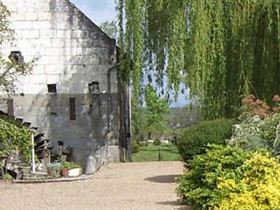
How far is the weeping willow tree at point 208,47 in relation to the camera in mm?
19250

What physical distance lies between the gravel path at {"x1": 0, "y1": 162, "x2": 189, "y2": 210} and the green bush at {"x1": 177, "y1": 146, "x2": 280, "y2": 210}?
2.12 ft

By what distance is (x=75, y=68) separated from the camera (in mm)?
24406

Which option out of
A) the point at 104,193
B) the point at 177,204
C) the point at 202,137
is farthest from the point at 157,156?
the point at 177,204

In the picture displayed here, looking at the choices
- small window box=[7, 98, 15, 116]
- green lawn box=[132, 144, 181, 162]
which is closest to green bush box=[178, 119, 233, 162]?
green lawn box=[132, 144, 181, 162]

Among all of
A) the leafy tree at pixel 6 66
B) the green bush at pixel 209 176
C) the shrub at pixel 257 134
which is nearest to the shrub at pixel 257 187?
the green bush at pixel 209 176

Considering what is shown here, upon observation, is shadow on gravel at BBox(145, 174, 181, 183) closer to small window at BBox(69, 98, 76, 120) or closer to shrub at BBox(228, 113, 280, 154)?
shrub at BBox(228, 113, 280, 154)

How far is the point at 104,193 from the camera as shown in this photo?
14.8 meters

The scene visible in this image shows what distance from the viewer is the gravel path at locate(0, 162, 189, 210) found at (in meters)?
12.5

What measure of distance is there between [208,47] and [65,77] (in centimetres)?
686

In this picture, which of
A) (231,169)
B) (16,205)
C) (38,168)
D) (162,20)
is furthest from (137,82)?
(231,169)

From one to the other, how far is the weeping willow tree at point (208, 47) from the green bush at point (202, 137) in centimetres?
376

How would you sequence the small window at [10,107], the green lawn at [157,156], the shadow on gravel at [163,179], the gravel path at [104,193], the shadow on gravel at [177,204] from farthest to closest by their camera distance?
1. the green lawn at [157,156]
2. the small window at [10,107]
3. the shadow on gravel at [163,179]
4. the gravel path at [104,193]
5. the shadow on gravel at [177,204]

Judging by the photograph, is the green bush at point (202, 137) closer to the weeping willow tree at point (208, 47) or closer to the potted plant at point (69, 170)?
the weeping willow tree at point (208, 47)

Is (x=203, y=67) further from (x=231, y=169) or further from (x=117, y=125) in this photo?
(x=231, y=169)
